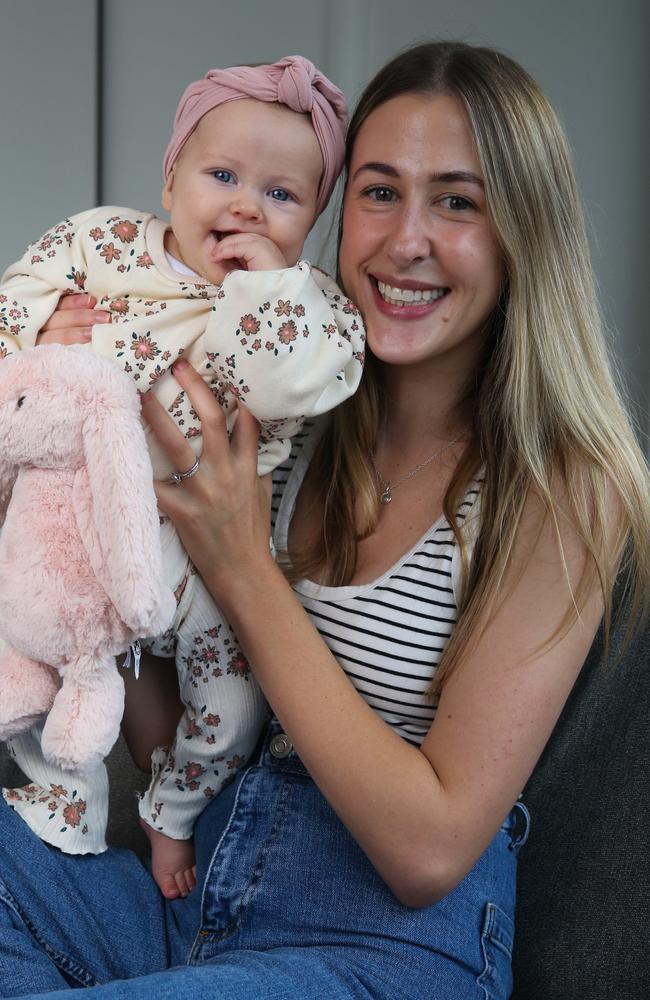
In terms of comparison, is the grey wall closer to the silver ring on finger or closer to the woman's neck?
the woman's neck

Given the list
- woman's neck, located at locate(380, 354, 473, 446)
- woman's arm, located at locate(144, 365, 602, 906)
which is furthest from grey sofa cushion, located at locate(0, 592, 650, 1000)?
woman's neck, located at locate(380, 354, 473, 446)

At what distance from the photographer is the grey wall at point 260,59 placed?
8.54 feet

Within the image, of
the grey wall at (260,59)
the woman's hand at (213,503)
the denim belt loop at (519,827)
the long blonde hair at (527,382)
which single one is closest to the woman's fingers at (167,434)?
the woman's hand at (213,503)

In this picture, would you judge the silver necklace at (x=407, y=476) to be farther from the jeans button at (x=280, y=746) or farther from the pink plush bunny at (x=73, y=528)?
the pink plush bunny at (x=73, y=528)

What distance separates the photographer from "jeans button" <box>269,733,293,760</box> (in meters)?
1.38

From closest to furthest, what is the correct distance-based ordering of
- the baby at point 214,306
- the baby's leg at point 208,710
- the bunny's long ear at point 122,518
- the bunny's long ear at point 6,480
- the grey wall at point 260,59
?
the bunny's long ear at point 122,518, the bunny's long ear at point 6,480, the baby at point 214,306, the baby's leg at point 208,710, the grey wall at point 260,59

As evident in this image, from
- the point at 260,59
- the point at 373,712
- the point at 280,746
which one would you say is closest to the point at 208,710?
the point at 280,746

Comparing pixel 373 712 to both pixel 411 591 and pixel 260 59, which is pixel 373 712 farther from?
pixel 260 59

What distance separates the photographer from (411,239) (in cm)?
142

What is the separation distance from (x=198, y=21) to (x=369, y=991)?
2.51 metres

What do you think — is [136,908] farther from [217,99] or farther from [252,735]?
[217,99]

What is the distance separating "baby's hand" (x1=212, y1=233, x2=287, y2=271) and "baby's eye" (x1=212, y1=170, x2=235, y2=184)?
0.07 meters

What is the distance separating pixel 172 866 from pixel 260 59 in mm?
2159

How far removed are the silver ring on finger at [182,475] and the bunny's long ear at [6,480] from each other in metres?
0.21
